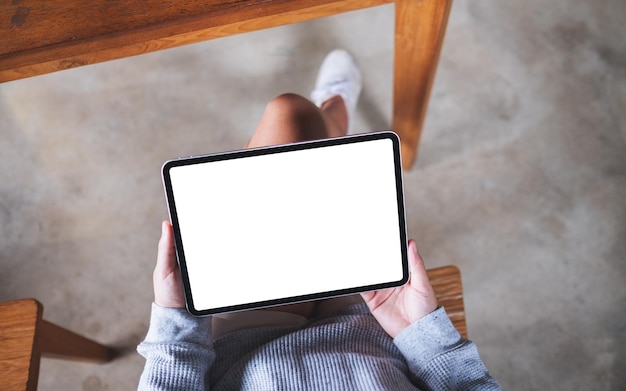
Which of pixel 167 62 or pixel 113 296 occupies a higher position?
pixel 167 62

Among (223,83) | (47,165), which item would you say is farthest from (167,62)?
(47,165)

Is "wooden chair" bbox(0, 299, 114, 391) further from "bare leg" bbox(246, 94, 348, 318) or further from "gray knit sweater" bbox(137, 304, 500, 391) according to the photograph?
"bare leg" bbox(246, 94, 348, 318)

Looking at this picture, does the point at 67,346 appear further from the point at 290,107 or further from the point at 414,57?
the point at 414,57

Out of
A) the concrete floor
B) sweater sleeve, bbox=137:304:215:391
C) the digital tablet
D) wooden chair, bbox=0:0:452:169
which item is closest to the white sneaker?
the concrete floor

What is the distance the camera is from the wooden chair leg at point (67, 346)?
89cm

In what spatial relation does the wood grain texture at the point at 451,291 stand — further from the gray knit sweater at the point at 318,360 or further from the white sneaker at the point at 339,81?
the white sneaker at the point at 339,81

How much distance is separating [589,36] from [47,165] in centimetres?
139

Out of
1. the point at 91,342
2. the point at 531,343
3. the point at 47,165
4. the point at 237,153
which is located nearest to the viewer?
the point at 237,153

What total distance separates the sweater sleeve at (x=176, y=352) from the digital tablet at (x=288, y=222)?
27 mm

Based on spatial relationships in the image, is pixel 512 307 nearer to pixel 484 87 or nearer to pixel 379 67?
pixel 484 87

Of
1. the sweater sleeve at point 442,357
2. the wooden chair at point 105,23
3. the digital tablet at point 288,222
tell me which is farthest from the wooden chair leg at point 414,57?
the sweater sleeve at point 442,357

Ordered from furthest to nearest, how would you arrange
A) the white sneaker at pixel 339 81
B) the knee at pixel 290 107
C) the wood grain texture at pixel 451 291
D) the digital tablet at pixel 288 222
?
the white sneaker at pixel 339 81, the knee at pixel 290 107, the wood grain texture at pixel 451 291, the digital tablet at pixel 288 222

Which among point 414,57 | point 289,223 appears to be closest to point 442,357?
point 289,223

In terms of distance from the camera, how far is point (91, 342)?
1.12 meters
